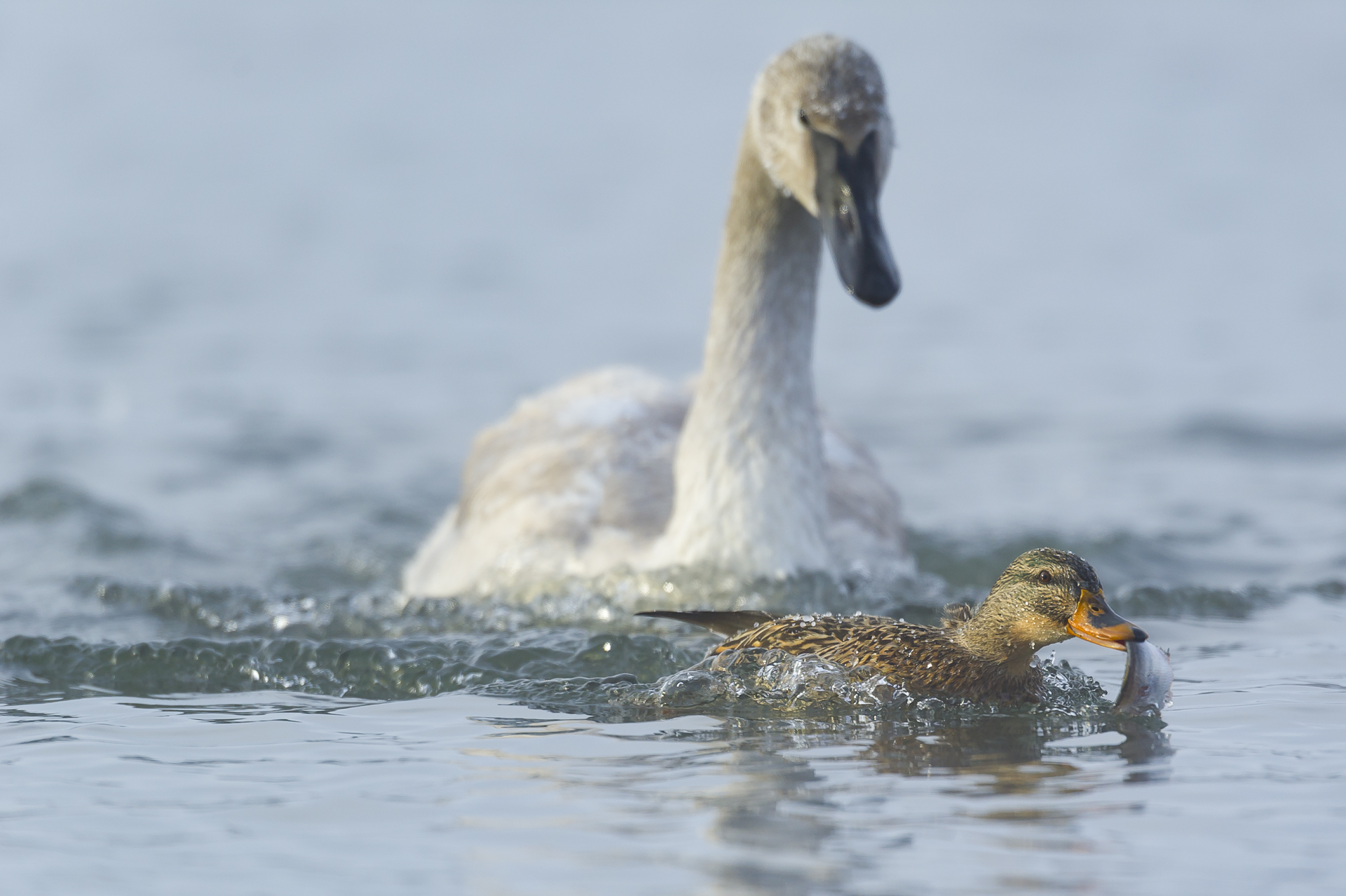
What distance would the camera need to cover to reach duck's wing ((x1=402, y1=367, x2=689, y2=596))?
790 centimetres

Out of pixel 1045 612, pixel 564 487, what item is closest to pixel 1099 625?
pixel 1045 612

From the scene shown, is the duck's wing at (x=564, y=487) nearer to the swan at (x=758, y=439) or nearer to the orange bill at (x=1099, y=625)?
the swan at (x=758, y=439)

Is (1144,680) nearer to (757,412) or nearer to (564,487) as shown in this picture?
(757,412)

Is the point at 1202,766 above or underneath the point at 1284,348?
underneath

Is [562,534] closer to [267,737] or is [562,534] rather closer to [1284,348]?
[267,737]

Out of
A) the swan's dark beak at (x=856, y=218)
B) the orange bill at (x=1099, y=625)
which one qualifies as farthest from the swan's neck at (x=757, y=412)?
the orange bill at (x=1099, y=625)

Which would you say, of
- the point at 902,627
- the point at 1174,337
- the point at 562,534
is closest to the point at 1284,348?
the point at 1174,337

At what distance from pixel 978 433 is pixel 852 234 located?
7199mm

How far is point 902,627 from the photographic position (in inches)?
229

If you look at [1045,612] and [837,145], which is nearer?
[1045,612]

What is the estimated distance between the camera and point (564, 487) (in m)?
8.30

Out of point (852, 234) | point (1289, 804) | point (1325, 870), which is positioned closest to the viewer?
point (1325, 870)

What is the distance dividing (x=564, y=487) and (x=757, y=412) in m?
1.13

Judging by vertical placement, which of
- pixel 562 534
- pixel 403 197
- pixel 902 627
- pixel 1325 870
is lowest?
pixel 1325 870
